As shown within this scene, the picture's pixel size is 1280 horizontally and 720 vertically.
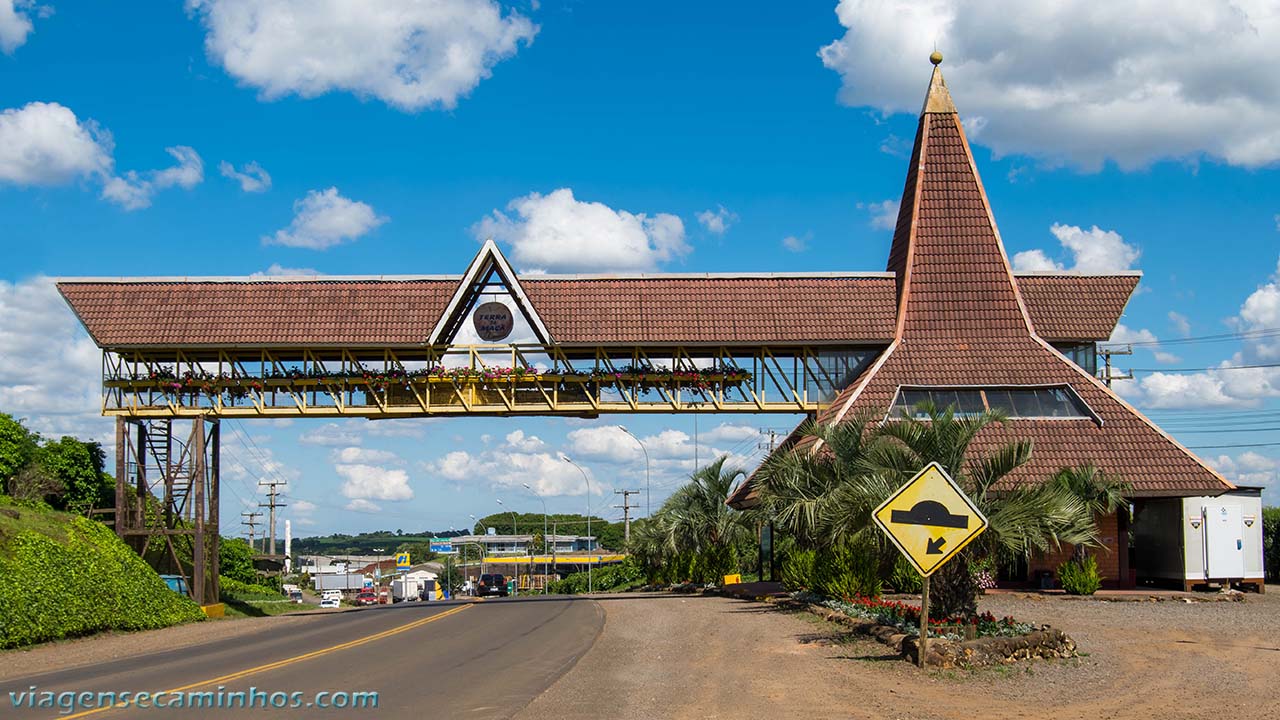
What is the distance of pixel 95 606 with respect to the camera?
25250 mm

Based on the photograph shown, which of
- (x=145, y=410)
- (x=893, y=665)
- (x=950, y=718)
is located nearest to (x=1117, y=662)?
(x=893, y=665)

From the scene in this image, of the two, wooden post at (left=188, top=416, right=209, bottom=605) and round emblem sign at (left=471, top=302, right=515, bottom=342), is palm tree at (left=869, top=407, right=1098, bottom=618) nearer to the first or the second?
round emblem sign at (left=471, top=302, right=515, bottom=342)

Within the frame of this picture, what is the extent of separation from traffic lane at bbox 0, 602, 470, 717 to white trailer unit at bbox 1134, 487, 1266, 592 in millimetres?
20033

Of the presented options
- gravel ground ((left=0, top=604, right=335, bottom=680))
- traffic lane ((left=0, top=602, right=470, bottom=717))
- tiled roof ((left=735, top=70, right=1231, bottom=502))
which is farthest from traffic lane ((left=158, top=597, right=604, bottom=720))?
tiled roof ((left=735, top=70, right=1231, bottom=502))

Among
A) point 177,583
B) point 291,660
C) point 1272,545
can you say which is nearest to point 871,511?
point 291,660

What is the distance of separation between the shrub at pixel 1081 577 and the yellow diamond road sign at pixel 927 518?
15.0 m

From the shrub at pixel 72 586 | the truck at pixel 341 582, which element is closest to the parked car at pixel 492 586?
the shrub at pixel 72 586

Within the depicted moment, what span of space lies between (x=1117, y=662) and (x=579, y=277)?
2108cm

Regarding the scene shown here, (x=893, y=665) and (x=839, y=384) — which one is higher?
(x=839, y=384)

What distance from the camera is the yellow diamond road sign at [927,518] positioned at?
15.1 meters

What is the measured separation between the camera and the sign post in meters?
15.1

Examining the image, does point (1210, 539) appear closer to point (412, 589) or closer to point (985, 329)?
point (985, 329)

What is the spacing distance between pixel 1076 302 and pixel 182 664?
1114 inches

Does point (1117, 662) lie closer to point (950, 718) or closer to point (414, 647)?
point (950, 718)
